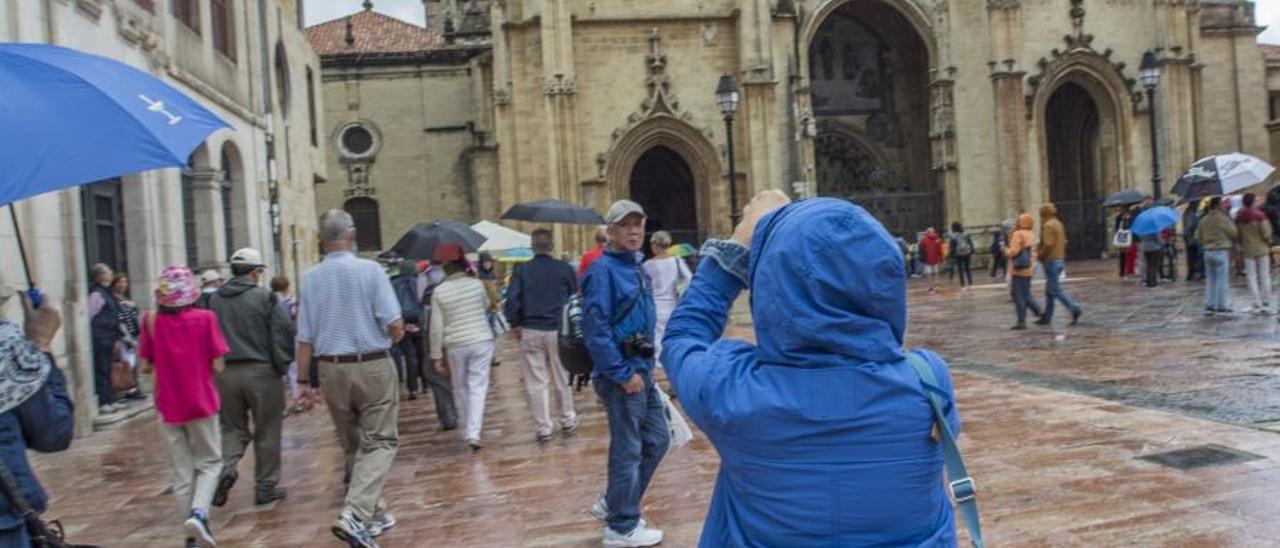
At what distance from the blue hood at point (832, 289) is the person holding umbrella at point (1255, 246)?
1445cm

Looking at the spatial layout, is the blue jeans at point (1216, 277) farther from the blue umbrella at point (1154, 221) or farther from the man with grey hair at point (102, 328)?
the man with grey hair at point (102, 328)

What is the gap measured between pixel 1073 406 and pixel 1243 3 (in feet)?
122

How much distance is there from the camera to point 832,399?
207 cm

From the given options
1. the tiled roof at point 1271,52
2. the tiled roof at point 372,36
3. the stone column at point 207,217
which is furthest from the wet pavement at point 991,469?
the tiled roof at point 1271,52

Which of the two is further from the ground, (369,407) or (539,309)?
(539,309)

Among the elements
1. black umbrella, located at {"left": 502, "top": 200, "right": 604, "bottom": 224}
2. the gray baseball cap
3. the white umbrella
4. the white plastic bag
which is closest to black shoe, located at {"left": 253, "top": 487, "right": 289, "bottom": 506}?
the white plastic bag

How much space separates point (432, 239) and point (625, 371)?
6.06 m

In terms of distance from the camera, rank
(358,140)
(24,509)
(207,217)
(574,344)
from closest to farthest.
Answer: (24,509) → (574,344) → (207,217) → (358,140)

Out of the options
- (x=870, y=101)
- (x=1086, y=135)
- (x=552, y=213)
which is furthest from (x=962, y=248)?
(x=552, y=213)

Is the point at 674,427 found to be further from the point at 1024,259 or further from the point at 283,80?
the point at 283,80

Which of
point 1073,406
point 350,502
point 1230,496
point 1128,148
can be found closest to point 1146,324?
point 1073,406

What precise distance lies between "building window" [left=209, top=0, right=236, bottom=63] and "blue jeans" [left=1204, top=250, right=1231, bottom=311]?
1563cm

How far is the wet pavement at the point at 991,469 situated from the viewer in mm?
5570

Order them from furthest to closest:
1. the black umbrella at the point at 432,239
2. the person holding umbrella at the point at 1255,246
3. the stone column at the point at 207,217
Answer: the stone column at the point at 207,217
the person holding umbrella at the point at 1255,246
the black umbrella at the point at 432,239
